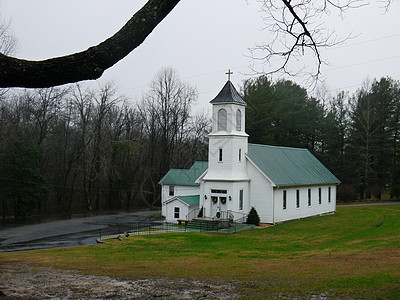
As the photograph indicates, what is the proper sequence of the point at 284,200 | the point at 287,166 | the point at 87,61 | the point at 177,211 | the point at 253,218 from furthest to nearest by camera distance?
1. the point at 287,166
2. the point at 177,211
3. the point at 284,200
4. the point at 253,218
5. the point at 87,61

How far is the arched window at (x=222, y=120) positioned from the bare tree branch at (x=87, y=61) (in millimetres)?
26965

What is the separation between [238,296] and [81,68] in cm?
621

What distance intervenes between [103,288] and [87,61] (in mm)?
6763

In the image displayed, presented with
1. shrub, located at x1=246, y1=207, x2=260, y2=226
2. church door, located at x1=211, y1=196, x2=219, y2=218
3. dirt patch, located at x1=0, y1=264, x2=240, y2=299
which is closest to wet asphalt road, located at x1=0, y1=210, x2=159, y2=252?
church door, located at x1=211, y1=196, x2=219, y2=218

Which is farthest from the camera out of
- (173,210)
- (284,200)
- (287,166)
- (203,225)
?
(287,166)

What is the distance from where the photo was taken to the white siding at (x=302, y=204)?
33250 millimetres

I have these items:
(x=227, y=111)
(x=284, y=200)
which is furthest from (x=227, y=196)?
(x=227, y=111)

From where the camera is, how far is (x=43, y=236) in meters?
29.0

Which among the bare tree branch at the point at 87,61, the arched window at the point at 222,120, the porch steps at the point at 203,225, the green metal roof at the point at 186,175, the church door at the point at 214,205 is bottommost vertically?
the porch steps at the point at 203,225

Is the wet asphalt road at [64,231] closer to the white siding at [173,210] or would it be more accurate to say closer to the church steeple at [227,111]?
the white siding at [173,210]

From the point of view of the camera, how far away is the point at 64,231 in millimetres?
31578

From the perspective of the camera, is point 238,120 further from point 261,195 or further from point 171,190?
point 171,190

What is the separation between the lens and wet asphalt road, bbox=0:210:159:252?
25328mm

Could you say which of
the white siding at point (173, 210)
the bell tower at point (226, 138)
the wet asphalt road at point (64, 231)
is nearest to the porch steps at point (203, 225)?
the bell tower at point (226, 138)
